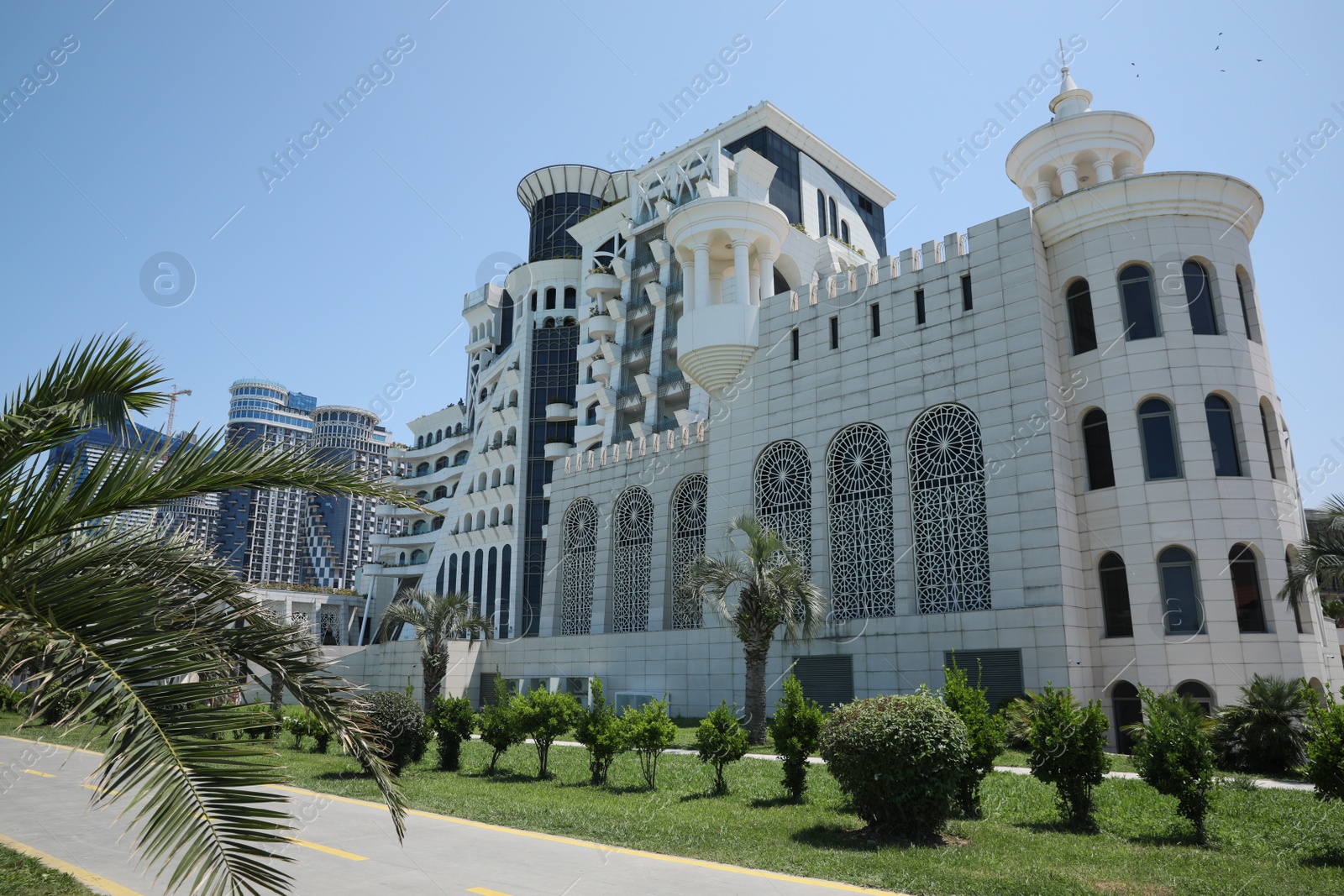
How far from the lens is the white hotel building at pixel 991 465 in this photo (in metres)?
21.5

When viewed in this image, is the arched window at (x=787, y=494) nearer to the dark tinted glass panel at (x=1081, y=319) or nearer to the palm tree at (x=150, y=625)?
the dark tinted glass panel at (x=1081, y=319)

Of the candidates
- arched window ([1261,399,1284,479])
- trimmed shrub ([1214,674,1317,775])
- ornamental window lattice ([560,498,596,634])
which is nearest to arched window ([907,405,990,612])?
trimmed shrub ([1214,674,1317,775])

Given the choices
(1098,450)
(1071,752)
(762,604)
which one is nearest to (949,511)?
(1098,450)

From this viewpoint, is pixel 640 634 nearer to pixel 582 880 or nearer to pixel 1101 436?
pixel 1101 436

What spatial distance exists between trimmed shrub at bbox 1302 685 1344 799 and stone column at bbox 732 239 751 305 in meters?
23.0

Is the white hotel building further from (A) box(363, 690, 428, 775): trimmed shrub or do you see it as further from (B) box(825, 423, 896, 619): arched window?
(A) box(363, 690, 428, 775): trimmed shrub

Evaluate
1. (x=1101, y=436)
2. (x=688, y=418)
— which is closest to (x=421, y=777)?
(x=1101, y=436)

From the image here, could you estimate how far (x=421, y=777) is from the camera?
17344 millimetres

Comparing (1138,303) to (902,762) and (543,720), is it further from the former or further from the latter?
(543,720)

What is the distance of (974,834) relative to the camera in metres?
11.1

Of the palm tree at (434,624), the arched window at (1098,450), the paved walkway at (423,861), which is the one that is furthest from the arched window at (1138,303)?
the palm tree at (434,624)

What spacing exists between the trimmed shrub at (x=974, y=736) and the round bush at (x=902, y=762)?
0.87 meters

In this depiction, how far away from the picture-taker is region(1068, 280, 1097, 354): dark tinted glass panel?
23922 millimetres

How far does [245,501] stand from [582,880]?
423 ft
